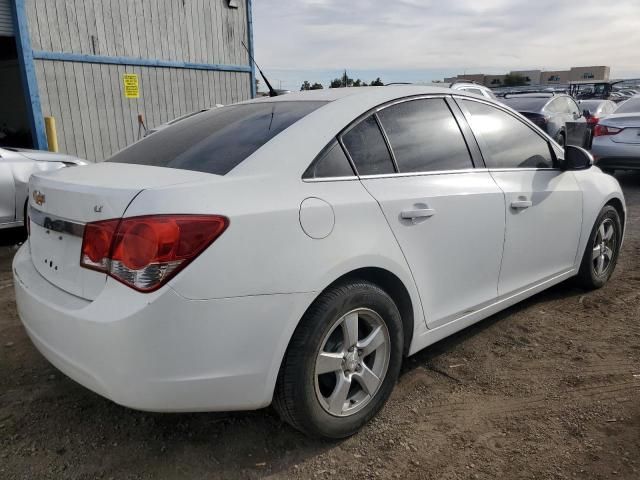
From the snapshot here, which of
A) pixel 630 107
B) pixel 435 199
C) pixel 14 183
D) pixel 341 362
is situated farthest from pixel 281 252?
pixel 630 107

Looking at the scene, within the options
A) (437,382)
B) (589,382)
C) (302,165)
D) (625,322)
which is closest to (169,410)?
(302,165)

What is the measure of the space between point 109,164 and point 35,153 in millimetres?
4266

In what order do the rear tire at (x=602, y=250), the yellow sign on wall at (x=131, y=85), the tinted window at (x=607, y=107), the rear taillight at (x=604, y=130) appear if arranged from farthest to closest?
1. the tinted window at (x=607, y=107)
2. the yellow sign on wall at (x=131, y=85)
3. the rear taillight at (x=604, y=130)
4. the rear tire at (x=602, y=250)

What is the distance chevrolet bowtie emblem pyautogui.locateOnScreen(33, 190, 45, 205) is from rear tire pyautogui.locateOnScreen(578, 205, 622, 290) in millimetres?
3611

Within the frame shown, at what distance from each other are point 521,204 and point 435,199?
0.81 metres

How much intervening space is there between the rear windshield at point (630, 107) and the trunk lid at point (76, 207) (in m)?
9.80

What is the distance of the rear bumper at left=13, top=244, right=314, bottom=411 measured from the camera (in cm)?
182

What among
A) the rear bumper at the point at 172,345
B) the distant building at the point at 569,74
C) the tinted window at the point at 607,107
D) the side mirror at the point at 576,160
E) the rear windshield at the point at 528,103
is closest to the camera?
the rear bumper at the point at 172,345

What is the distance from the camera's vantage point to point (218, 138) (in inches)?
98.8

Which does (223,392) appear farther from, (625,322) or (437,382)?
A: (625,322)

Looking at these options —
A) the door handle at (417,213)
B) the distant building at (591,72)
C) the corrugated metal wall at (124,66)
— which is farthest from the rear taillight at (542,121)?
the distant building at (591,72)

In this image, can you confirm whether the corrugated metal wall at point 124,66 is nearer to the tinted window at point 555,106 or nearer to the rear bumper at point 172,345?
the tinted window at point 555,106

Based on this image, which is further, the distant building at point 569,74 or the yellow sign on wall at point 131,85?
the distant building at point 569,74

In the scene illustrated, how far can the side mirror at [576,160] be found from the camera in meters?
3.60
